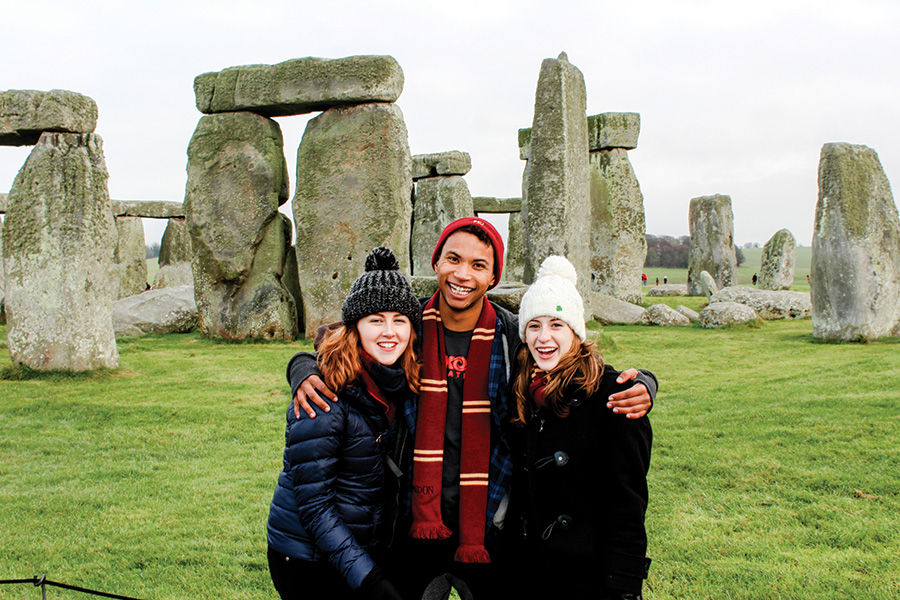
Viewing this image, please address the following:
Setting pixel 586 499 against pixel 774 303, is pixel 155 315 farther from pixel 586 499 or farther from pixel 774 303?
pixel 774 303

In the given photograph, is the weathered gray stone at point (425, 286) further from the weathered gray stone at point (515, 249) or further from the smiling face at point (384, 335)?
the weathered gray stone at point (515, 249)

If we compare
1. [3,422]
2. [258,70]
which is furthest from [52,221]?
[258,70]

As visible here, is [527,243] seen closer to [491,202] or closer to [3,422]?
[3,422]

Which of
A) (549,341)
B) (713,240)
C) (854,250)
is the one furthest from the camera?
(713,240)

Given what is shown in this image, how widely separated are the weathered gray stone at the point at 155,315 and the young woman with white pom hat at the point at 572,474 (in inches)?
357

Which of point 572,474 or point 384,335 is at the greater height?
point 384,335

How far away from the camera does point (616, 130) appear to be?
46.7 ft

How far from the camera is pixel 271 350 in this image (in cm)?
803

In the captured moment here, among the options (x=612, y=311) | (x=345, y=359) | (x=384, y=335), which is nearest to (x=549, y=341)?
(x=384, y=335)

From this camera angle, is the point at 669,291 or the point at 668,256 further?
the point at 668,256

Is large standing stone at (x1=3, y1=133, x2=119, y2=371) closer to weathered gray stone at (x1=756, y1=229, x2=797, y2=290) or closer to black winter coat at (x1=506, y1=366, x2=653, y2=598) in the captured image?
black winter coat at (x1=506, y1=366, x2=653, y2=598)

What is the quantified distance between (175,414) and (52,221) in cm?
233

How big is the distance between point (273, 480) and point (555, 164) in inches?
217

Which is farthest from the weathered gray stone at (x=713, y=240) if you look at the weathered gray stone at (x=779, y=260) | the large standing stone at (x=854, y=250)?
the large standing stone at (x=854, y=250)
